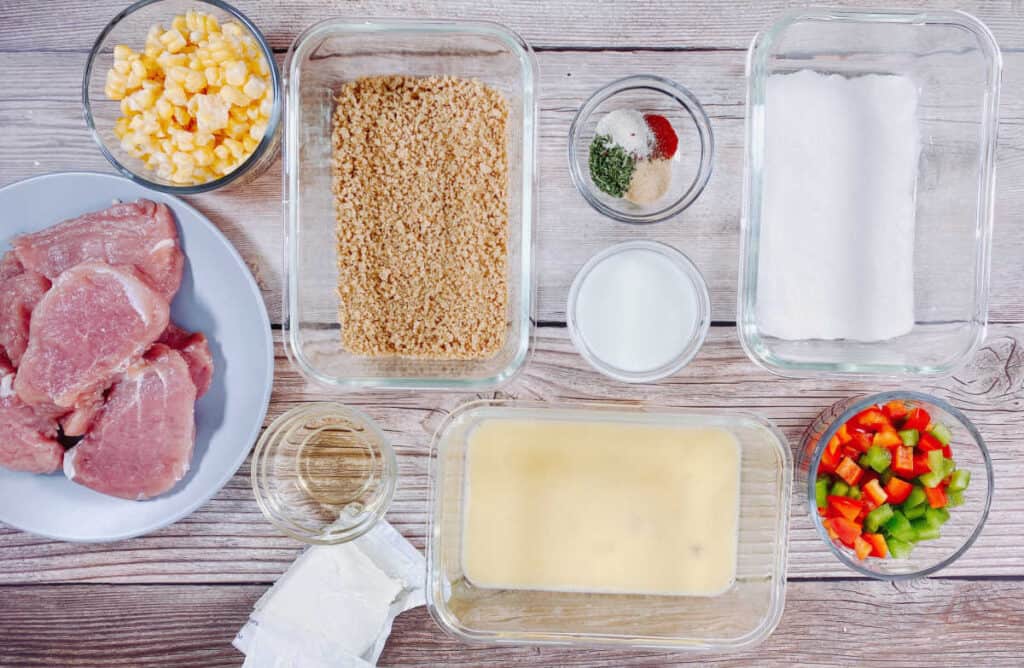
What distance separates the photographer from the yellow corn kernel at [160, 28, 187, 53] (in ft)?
4.29

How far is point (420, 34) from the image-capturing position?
1.34 m

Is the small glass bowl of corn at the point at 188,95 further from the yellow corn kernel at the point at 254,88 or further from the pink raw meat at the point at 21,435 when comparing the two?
the pink raw meat at the point at 21,435

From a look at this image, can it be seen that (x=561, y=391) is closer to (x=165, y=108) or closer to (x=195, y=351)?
(x=195, y=351)

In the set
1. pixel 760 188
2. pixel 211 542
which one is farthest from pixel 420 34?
pixel 211 542

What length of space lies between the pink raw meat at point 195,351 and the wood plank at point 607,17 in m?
0.55

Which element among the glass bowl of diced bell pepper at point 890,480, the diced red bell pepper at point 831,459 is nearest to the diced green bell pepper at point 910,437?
the glass bowl of diced bell pepper at point 890,480

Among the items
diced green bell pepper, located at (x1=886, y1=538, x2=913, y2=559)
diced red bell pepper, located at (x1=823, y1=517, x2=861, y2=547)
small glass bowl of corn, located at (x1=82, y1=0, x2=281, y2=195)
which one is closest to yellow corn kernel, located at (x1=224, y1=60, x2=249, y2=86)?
small glass bowl of corn, located at (x1=82, y1=0, x2=281, y2=195)

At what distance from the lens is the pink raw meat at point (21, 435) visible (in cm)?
139

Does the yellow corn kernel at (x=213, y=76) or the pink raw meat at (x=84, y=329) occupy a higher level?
the yellow corn kernel at (x=213, y=76)

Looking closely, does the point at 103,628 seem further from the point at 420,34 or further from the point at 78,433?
the point at 420,34

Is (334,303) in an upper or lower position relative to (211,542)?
upper

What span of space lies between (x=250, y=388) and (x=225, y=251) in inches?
9.8

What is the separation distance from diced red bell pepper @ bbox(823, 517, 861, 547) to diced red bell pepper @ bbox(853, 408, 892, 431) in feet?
0.55

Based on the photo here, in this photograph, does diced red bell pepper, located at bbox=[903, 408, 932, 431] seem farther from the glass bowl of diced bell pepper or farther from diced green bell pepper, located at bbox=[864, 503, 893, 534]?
diced green bell pepper, located at bbox=[864, 503, 893, 534]
